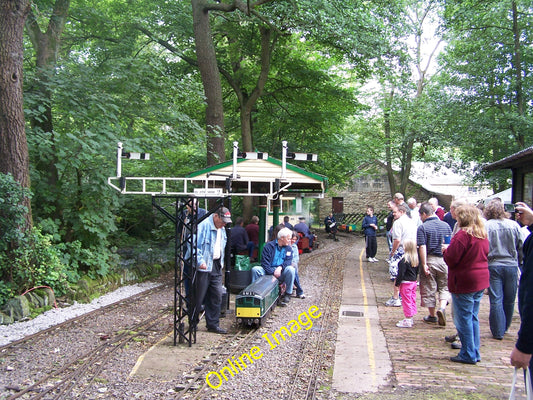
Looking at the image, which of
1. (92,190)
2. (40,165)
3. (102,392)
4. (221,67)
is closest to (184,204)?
(102,392)

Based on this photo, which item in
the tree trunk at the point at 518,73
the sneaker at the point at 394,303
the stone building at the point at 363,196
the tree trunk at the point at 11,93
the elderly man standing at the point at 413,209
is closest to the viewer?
the tree trunk at the point at 11,93

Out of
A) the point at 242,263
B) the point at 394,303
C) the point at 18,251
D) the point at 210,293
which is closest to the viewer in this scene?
the point at 210,293

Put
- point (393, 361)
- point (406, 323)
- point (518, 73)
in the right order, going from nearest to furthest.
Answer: point (393, 361) → point (406, 323) → point (518, 73)

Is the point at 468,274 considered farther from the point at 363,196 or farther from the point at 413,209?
the point at 363,196

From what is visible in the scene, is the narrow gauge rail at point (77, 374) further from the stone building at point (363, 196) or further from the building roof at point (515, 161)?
the stone building at point (363, 196)

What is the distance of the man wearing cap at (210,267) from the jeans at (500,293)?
378cm

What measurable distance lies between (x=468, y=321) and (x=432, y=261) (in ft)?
6.26

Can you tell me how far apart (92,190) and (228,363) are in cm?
588

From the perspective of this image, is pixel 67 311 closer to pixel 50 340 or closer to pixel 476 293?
→ pixel 50 340

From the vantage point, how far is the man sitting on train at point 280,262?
8.80 meters

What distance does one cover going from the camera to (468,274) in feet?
17.3

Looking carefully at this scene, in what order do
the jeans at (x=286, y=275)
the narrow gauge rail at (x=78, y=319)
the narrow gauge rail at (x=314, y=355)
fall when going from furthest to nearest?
the jeans at (x=286, y=275) → the narrow gauge rail at (x=78, y=319) → the narrow gauge rail at (x=314, y=355)

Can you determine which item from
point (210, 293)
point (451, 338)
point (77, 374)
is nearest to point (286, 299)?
point (210, 293)

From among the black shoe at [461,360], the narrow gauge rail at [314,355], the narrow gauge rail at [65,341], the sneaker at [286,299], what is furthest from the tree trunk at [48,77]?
the black shoe at [461,360]
